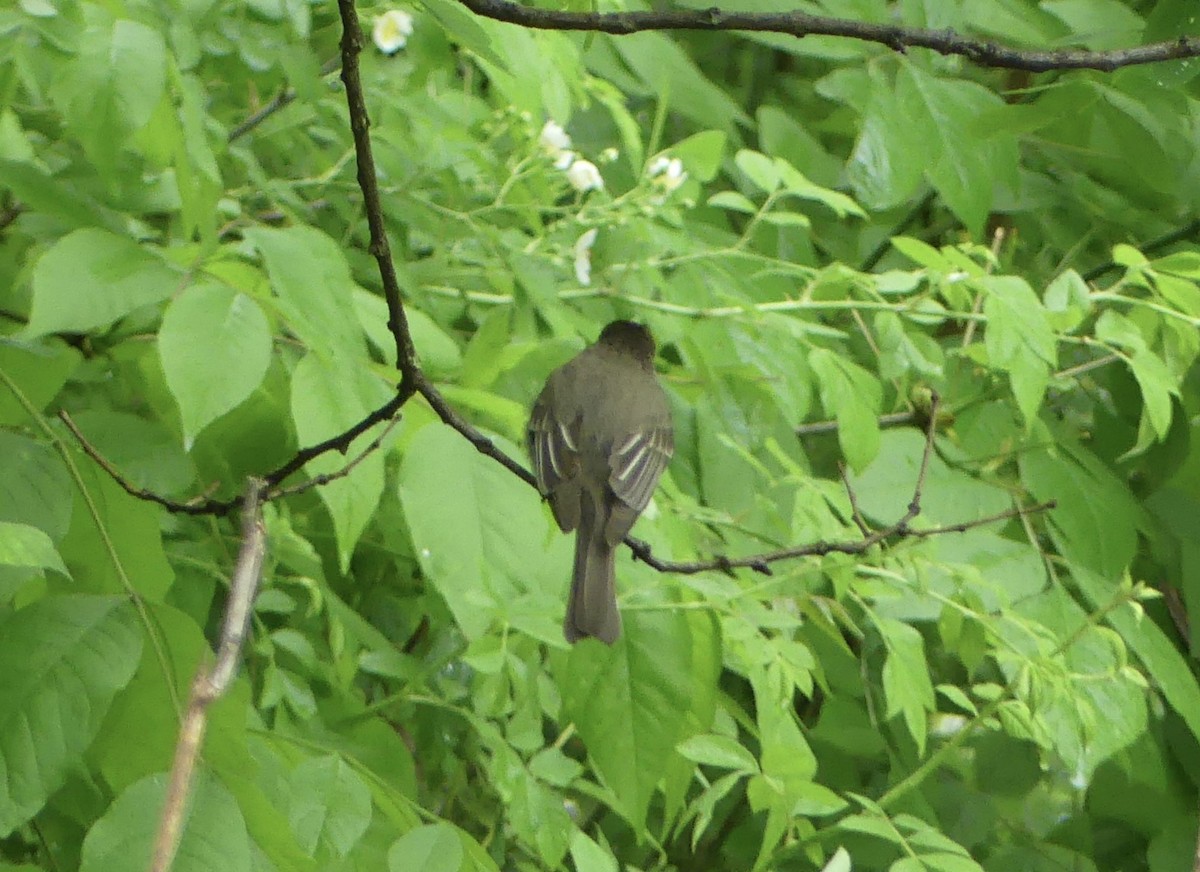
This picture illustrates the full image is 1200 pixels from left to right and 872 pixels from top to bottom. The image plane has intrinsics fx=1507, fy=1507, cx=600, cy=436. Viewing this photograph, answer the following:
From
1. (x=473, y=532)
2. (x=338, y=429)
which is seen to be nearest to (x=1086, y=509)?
(x=473, y=532)

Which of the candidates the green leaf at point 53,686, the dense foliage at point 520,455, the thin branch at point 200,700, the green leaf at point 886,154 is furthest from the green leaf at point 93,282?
the green leaf at point 886,154

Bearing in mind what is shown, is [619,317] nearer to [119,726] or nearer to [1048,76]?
[1048,76]

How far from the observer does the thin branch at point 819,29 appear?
1.05m

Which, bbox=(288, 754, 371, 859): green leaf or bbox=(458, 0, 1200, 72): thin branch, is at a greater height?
bbox=(458, 0, 1200, 72): thin branch

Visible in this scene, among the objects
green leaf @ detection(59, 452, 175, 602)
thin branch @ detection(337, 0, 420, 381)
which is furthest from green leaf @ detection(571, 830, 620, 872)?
thin branch @ detection(337, 0, 420, 381)

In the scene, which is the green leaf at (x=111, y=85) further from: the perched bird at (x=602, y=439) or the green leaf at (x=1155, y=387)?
the green leaf at (x=1155, y=387)

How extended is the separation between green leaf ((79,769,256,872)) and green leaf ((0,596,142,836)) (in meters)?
0.18

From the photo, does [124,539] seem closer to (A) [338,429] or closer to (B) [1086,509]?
(A) [338,429]

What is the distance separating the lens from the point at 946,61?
2982 millimetres

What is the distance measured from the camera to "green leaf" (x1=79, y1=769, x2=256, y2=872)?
3.79 feet

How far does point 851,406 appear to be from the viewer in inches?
89.7

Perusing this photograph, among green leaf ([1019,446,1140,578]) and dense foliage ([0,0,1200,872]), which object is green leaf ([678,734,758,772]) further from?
green leaf ([1019,446,1140,578])

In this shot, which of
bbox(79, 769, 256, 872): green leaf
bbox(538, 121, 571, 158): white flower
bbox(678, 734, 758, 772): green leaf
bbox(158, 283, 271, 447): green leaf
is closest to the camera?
bbox(79, 769, 256, 872): green leaf

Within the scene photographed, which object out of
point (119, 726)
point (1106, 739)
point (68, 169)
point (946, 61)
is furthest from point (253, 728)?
point (946, 61)
